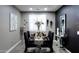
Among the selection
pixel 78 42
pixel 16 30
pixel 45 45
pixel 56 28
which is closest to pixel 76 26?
pixel 78 42

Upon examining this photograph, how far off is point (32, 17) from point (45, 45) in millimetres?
1266

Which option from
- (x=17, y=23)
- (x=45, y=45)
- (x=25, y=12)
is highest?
(x=25, y=12)

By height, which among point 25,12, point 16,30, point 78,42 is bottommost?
point 78,42
